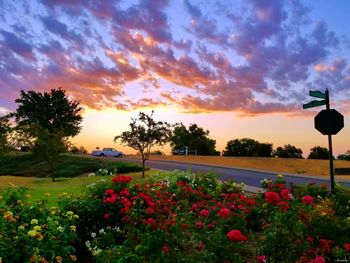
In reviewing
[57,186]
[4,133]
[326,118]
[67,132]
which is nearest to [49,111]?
[67,132]

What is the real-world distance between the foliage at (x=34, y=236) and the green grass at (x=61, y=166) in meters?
25.7

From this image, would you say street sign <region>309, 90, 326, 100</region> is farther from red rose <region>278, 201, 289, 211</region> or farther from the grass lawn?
red rose <region>278, 201, 289, 211</region>

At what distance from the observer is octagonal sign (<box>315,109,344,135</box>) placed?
49.6ft

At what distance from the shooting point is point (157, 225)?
6.82 meters

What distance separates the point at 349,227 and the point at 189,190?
501cm

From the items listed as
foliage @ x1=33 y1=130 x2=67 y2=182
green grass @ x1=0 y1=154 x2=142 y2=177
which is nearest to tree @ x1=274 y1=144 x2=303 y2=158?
green grass @ x1=0 y1=154 x2=142 y2=177

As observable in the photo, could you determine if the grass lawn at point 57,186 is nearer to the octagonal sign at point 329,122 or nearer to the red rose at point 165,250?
the red rose at point 165,250

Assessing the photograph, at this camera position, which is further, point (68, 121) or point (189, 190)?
point (68, 121)

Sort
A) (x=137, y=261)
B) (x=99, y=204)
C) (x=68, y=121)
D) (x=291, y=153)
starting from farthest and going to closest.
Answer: (x=68, y=121)
(x=291, y=153)
(x=99, y=204)
(x=137, y=261)

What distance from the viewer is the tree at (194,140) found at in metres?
75.3

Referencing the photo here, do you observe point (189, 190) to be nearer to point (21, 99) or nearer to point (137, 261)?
point (137, 261)

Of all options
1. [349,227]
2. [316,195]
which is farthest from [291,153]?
[349,227]

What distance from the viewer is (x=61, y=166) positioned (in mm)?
45875

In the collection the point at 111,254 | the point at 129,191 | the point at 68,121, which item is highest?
the point at 68,121
